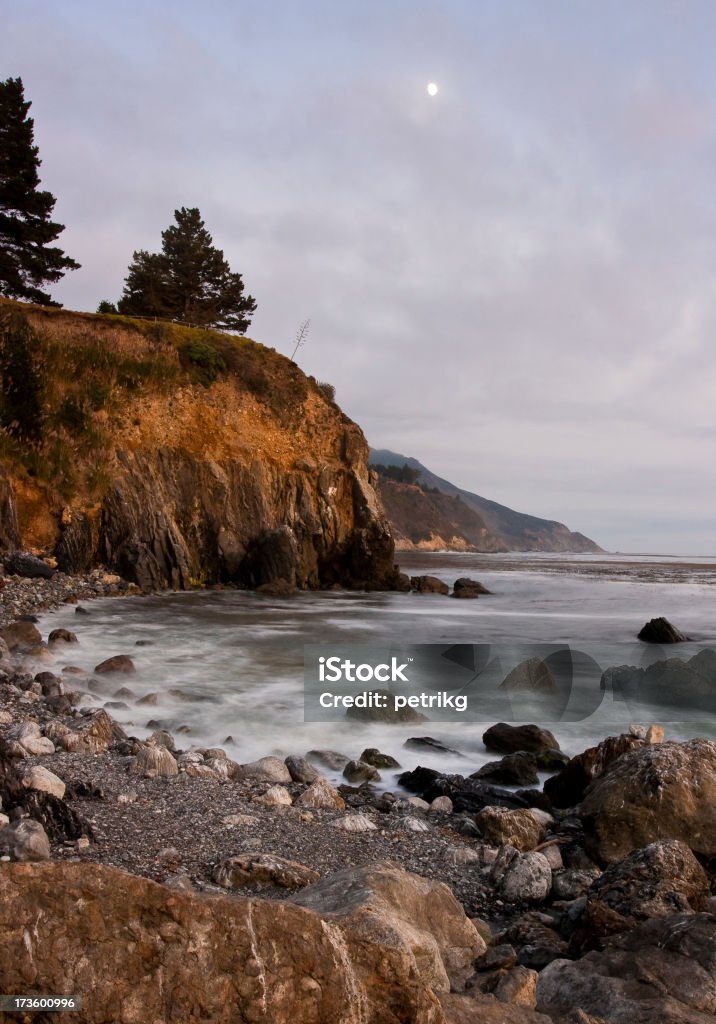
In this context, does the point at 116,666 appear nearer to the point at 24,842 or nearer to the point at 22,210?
the point at 24,842

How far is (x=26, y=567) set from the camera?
893 inches

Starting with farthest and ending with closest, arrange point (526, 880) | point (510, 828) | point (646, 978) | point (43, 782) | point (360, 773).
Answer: point (360, 773)
point (510, 828)
point (43, 782)
point (526, 880)
point (646, 978)

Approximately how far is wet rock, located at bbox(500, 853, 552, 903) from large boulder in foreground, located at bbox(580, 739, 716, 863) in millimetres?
724

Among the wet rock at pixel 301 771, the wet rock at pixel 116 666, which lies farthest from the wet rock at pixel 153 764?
the wet rock at pixel 116 666

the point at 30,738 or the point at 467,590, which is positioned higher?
the point at 30,738

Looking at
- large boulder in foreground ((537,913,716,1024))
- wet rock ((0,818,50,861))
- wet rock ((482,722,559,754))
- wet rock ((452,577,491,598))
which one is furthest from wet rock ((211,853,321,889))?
wet rock ((452,577,491,598))

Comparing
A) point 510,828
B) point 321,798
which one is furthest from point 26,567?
point 510,828

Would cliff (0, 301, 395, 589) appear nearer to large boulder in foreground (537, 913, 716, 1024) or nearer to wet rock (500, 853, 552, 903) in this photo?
wet rock (500, 853, 552, 903)

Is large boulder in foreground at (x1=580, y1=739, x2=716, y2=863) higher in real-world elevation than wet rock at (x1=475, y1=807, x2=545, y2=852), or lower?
higher

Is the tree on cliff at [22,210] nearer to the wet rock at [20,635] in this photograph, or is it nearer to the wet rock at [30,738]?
the wet rock at [20,635]

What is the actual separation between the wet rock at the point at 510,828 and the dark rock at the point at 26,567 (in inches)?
798

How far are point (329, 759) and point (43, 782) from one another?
351 cm
